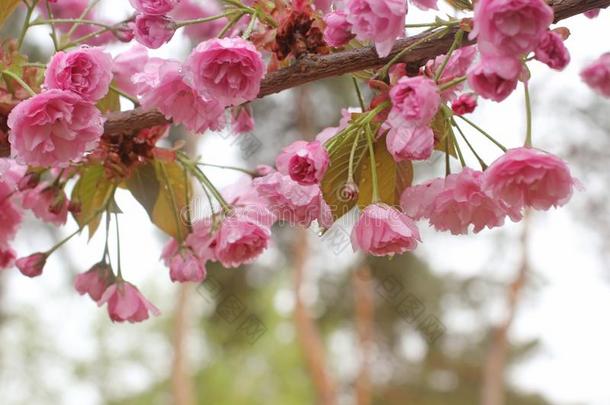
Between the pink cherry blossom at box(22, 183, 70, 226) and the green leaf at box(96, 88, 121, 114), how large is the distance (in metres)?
0.14

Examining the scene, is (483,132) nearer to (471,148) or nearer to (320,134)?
(471,148)

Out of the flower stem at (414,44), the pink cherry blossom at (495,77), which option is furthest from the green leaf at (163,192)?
the pink cherry blossom at (495,77)

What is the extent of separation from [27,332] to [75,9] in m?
10.9

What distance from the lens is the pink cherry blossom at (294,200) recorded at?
0.81 metres

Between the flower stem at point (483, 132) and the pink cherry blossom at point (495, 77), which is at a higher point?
the pink cherry blossom at point (495, 77)

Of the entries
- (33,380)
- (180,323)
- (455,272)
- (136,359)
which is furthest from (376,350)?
(33,380)

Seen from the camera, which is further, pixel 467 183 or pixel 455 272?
pixel 455 272

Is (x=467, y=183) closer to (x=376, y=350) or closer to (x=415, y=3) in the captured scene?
(x=415, y=3)

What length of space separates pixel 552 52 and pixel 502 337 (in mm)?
6811

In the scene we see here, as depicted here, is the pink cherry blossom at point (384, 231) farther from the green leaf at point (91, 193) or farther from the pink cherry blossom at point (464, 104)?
the green leaf at point (91, 193)

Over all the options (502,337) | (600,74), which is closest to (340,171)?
(600,74)

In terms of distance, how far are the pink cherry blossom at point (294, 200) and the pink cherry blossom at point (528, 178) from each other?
0.50 feet

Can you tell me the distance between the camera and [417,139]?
0.72 m

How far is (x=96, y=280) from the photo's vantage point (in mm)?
1087
